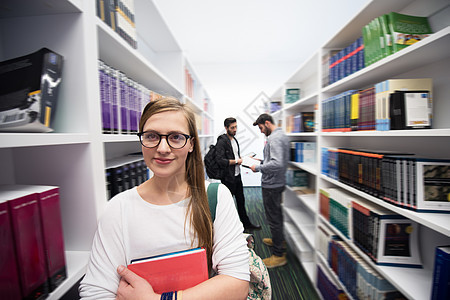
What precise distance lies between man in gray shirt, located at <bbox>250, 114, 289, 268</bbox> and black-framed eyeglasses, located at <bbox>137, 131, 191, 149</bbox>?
1.58 meters

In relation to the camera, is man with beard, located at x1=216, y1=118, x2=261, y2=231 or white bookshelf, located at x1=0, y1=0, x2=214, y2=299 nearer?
white bookshelf, located at x1=0, y1=0, x2=214, y2=299

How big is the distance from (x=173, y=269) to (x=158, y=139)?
45 cm

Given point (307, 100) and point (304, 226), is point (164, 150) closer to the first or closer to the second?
point (307, 100)

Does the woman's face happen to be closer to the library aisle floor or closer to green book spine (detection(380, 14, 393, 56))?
green book spine (detection(380, 14, 393, 56))

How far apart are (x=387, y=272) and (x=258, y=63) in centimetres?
470

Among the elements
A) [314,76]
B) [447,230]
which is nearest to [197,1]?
[314,76]

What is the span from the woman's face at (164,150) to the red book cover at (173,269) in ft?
0.91

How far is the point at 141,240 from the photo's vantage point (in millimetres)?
659

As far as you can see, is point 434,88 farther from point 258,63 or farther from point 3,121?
point 258,63

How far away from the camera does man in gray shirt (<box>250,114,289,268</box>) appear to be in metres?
2.16

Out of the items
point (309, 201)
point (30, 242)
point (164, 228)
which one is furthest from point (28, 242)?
point (309, 201)

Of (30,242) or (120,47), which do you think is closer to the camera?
(30,242)

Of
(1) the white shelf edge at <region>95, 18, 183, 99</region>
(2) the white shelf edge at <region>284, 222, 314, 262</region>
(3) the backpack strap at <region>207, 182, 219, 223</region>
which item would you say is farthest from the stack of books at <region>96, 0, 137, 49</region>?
(2) the white shelf edge at <region>284, 222, 314, 262</region>

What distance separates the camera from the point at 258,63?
Answer: 15.6ft
